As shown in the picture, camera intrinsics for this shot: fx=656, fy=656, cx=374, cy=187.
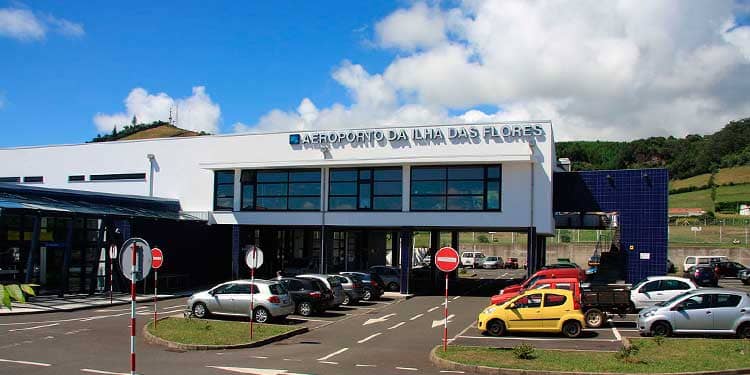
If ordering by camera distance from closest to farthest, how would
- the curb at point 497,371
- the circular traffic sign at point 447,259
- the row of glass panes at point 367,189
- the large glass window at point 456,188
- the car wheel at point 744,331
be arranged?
the curb at point 497,371 → the circular traffic sign at point 447,259 → the car wheel at point 744,331 → the large glass window at point 456,188 → the row of glass panes at point 367,189

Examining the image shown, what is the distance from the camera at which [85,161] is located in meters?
45.4

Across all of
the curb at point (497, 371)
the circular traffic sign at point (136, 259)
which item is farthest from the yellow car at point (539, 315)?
the circular traffic sign at point (136, 259)

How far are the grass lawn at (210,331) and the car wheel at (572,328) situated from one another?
8.43 m

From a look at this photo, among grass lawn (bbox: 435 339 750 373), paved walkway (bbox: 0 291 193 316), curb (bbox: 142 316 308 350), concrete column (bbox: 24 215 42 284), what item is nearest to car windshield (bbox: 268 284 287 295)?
curb (bbox: 142 316 308 350)

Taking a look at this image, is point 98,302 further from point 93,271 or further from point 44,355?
point 44,355

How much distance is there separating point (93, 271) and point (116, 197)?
20.7ft

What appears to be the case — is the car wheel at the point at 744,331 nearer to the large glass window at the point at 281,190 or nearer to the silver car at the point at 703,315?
the silver car at the point at 703,315

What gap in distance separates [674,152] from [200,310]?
5877 inches

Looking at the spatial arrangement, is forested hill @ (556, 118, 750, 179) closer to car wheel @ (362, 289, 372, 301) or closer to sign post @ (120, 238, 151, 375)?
car wheel @ (362, 289, 372, 301)

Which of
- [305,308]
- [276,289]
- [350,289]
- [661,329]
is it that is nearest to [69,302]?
[305,308]

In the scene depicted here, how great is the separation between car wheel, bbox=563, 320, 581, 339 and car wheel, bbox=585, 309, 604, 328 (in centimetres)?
188

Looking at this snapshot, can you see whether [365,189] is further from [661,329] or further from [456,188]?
[661,329]

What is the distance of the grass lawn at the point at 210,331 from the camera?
18180 millimetres

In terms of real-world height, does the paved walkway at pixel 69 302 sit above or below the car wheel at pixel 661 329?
below
